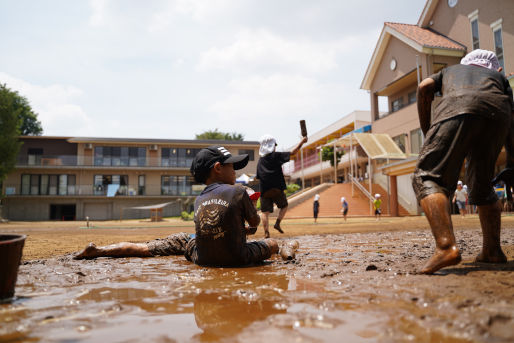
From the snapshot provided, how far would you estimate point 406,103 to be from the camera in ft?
81.7

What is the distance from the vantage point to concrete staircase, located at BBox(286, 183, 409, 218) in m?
21.8

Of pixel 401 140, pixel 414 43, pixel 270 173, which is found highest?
pixel 414 43

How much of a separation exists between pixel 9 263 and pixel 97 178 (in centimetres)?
3781

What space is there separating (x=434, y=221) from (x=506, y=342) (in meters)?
1.22

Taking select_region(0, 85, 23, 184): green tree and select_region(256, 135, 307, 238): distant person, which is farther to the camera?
select_region(0, 85, 23, 184): green tree

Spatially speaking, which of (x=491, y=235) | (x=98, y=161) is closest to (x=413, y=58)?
(x=491, y=235)

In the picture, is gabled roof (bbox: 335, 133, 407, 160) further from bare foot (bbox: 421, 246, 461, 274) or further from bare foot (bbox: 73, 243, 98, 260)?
bare foot (bbox: 421, 246, 461, 274)

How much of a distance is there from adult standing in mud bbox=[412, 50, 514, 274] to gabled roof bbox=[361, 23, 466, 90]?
20.9 metres

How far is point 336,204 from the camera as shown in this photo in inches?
908

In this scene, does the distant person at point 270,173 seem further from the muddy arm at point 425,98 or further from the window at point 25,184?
the window at point 25,184

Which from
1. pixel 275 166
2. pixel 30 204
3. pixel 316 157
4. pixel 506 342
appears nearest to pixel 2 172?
pixel 30 204

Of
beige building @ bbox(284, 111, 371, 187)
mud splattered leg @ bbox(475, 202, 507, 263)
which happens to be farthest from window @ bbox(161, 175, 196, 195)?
mud splattered leg @ bbox(475, 202, 507, 263)

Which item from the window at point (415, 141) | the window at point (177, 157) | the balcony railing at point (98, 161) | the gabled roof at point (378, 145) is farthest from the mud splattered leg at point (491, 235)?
the window at point (177, 157)

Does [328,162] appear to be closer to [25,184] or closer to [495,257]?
[25,184]
